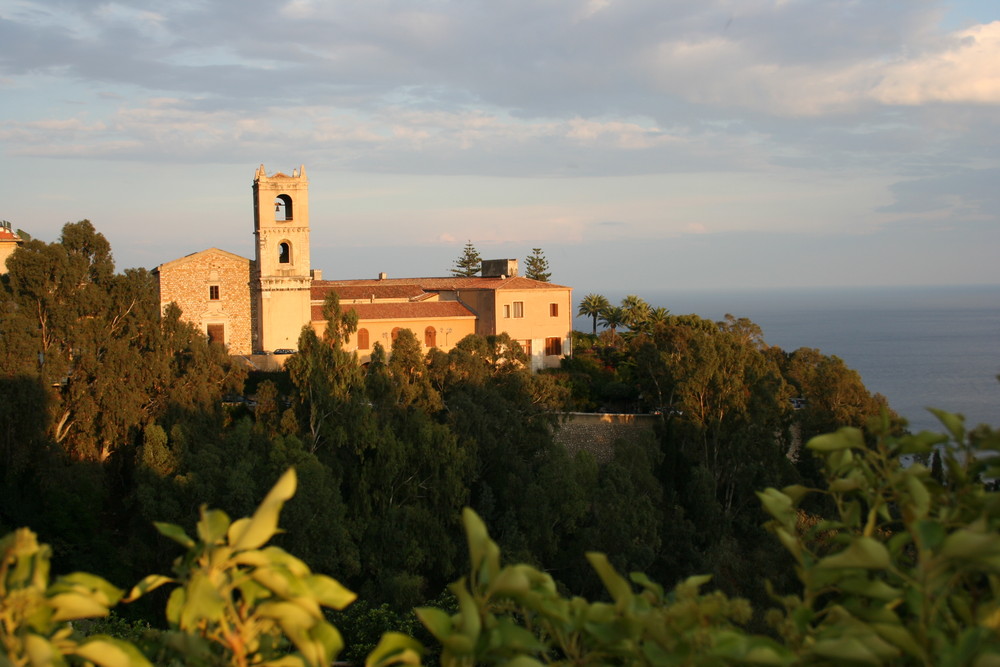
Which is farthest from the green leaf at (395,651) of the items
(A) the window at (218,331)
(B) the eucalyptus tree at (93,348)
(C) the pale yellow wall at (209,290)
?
(A) the window at (218,331)

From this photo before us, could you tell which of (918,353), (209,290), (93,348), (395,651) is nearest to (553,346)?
(209,290)

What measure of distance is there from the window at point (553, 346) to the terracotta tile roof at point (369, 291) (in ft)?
15.9

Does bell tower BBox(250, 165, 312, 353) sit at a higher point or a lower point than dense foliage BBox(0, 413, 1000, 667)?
higher

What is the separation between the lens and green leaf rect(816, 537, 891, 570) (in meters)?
2.16

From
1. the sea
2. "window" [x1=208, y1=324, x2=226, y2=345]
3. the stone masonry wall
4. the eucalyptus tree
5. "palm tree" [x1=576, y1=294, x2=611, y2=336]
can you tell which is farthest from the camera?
the sea

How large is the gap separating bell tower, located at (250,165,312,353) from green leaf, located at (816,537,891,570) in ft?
91.7

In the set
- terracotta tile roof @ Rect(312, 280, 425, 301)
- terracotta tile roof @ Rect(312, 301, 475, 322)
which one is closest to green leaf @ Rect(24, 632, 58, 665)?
terracotta tile roof @ Rect(312, 301, 475, 322)

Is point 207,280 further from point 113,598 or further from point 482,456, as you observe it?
point 113,598

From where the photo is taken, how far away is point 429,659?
15.5 metres

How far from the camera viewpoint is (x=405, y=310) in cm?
3088

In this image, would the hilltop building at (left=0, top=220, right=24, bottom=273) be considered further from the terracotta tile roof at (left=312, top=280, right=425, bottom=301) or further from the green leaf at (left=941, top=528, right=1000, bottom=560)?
the green leaf at (left=941, top=528, right=1000, bottom=560)

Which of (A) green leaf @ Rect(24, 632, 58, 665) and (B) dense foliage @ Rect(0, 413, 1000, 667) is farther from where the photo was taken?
(B) dense foliage @ Rect(0, 413, 1000, 667)

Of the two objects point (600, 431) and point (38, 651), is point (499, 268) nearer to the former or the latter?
point (600, 431)

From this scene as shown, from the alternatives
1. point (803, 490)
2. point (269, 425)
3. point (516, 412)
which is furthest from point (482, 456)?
point (803, 490)
